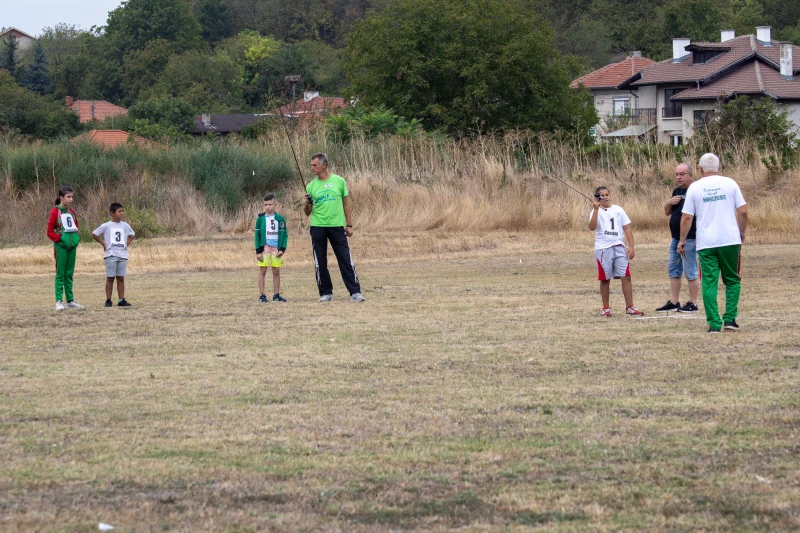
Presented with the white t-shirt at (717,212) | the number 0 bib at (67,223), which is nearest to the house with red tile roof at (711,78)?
the number 0 bib at (67,223)

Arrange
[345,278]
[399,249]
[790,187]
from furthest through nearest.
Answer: [790,187]
[399,249]
[345,278]

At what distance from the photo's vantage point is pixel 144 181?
101ft

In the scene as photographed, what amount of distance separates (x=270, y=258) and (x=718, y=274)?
6757 mm

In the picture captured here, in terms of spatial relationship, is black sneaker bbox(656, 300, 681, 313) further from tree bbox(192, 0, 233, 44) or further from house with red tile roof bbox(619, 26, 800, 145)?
tree bbox(192, 0, 233, 44)

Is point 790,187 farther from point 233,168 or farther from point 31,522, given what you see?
point 31,522

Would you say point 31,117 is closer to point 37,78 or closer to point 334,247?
point 37,78

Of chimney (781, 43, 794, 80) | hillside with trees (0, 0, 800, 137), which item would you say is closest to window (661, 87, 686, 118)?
chimney (781, 43, 794, 80)

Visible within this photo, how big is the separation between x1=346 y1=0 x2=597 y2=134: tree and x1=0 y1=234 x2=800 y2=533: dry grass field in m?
32.6

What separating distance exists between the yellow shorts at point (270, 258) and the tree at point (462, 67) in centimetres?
3086

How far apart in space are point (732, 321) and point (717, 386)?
2.82 meters

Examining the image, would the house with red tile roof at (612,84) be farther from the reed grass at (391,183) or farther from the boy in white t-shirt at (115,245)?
the boy in white t-shirt at (115,245)

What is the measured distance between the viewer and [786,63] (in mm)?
62375

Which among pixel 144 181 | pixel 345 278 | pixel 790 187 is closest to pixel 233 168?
pixel 144 181

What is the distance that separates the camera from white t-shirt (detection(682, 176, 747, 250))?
33.3 ft
